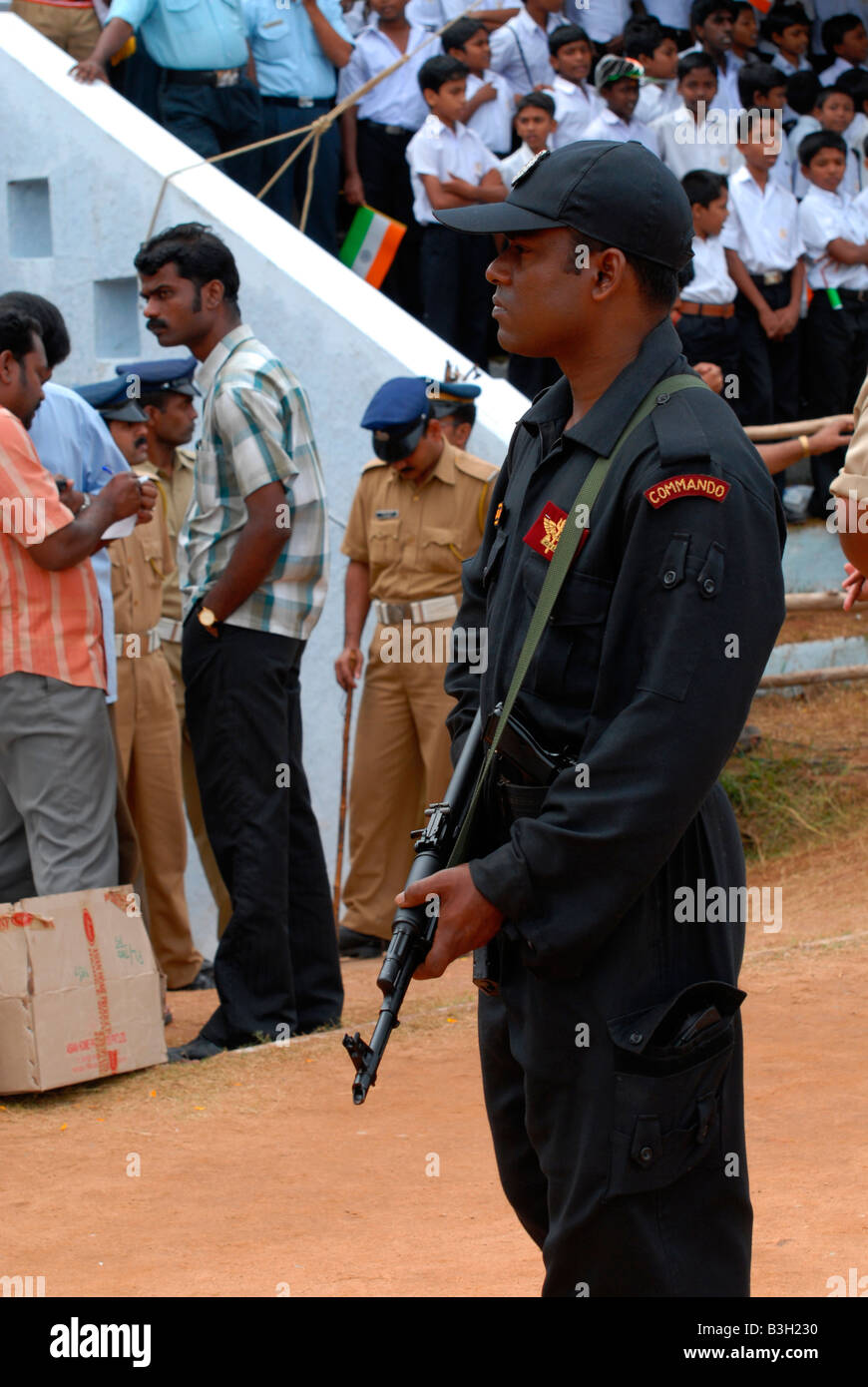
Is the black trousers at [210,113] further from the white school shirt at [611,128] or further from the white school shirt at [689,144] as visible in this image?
the white school shirt at [689,144]

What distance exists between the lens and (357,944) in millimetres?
7414

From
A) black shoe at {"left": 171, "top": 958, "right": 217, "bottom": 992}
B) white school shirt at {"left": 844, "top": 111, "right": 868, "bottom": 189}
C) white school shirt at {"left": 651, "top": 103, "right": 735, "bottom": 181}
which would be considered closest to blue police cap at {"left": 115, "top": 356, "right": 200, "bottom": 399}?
black shoe at {"left": 171, "top": 958, "right": 217, "bottom": 992}

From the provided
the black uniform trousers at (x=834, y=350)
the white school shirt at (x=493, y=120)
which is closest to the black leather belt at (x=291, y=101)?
the white school shirt at (x=493, y=120)

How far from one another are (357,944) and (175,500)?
2.04 metres

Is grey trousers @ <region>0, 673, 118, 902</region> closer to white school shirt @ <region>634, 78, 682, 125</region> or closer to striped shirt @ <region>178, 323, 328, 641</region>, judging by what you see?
striped shirt @ <region>178, 323, 328, 641</region>

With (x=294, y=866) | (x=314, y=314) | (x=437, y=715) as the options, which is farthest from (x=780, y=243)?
(x=294, y=866)

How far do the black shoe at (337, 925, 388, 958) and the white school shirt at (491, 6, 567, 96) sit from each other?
558 cm

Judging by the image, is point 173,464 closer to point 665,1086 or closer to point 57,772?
point 57,772

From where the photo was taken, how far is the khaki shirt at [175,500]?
22.9 feet

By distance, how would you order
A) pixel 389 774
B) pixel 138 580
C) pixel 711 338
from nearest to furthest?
1. pixel 138 580
2. pixel 389 774
3. pixel 711 338

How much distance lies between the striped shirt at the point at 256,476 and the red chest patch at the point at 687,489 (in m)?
3.02

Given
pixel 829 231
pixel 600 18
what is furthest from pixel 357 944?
pixel 600 18

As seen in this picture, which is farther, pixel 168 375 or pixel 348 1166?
pixel 168 375

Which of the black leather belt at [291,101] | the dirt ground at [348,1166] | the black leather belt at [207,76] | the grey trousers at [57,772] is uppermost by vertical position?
the black leather belt at [207,76]
